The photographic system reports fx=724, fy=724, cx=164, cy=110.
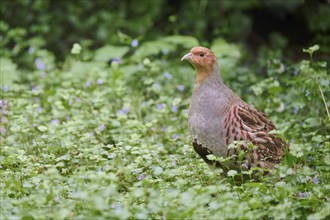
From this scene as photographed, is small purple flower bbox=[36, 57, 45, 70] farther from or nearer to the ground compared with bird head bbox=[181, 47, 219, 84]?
farther from the ground

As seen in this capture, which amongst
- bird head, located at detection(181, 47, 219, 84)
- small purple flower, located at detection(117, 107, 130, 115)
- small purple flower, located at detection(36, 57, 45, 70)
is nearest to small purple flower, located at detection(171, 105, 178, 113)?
small purple flower, located at detection(117, 107, 130, 115)

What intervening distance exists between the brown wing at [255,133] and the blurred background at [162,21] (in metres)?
3.95

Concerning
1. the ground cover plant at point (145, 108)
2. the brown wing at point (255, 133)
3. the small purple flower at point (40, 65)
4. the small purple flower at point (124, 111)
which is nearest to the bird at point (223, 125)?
the brown wing at point (255, 133)

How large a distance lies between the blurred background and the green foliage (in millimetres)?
556

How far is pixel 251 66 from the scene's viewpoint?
Answer: 8781 millimetres

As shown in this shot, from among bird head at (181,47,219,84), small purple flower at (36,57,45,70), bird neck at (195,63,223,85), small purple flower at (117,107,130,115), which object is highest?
small purple flower at (36,57,45,70)

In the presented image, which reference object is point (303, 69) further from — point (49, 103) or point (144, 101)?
point (49, 103)

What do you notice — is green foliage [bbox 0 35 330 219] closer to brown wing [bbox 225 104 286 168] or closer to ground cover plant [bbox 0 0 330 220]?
ground cover plant [bbox 0 0 330 220]

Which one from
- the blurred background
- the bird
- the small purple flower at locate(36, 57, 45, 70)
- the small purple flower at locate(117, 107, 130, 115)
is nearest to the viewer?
the bird

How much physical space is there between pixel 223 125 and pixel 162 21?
16.1ft

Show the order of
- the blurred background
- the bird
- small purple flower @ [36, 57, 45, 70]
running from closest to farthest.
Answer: the bird
small purple flower @ [36, 57, 45, 70]
the blurred background

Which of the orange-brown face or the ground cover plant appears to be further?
the orange-brown face

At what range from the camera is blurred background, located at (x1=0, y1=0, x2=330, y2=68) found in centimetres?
912

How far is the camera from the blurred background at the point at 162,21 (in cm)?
912
